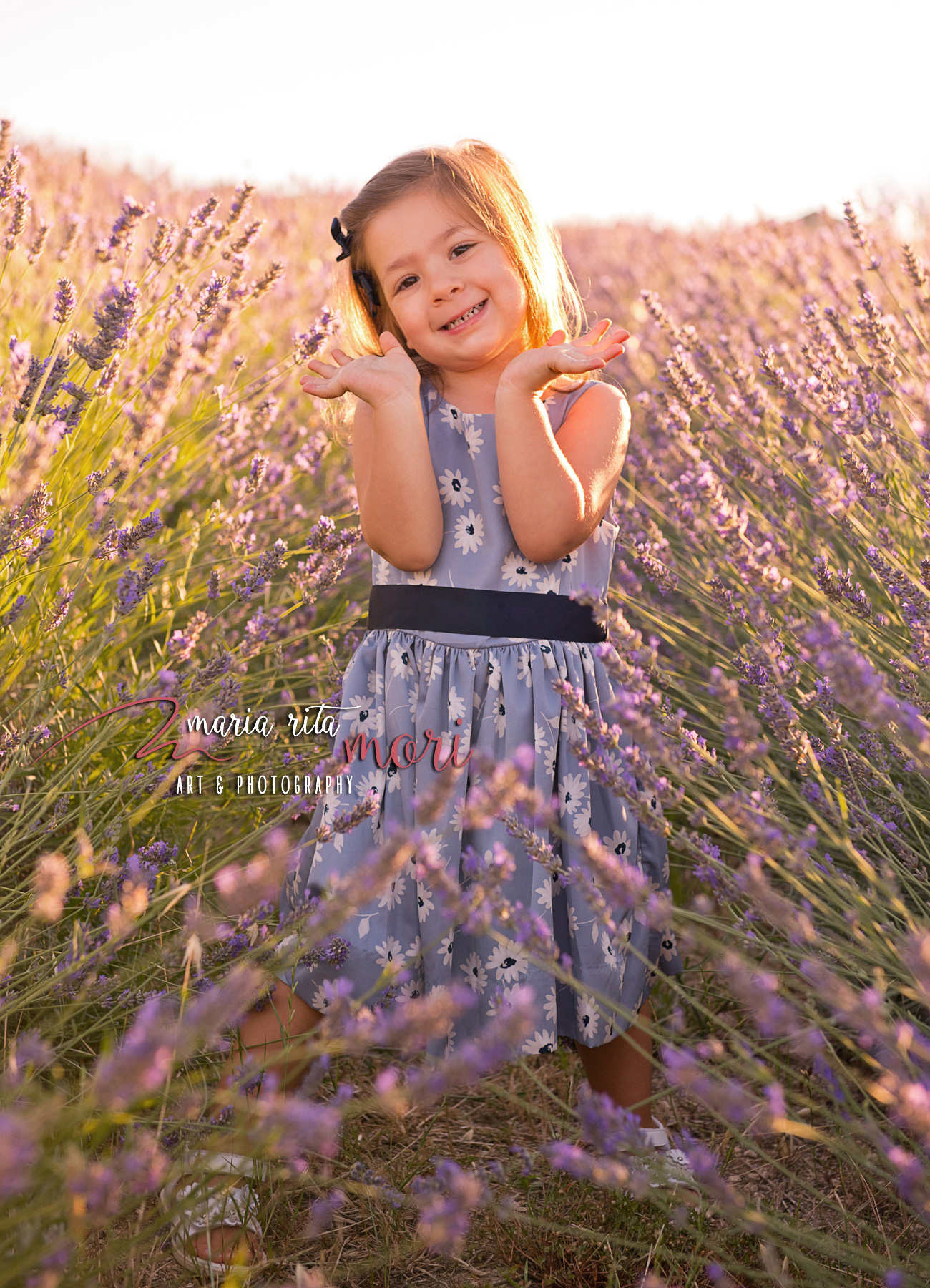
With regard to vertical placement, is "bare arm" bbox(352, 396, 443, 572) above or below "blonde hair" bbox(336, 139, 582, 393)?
below

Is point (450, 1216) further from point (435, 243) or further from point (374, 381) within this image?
point (435, 243)

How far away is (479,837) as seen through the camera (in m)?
1.48

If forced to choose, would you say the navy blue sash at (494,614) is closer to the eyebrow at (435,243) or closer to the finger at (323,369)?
the finger at (323,369)

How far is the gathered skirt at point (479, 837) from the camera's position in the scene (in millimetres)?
1431

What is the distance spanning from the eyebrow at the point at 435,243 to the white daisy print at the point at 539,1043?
120 centimetres

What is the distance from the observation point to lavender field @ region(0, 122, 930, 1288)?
777 mm

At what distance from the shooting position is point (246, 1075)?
0.75m

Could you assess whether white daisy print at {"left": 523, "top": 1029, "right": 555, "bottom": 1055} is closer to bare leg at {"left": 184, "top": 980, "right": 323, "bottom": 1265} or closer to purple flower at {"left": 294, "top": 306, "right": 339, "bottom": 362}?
bare leg at {"left": 184, "top": 980, "right": 323, "bottom": 1265}

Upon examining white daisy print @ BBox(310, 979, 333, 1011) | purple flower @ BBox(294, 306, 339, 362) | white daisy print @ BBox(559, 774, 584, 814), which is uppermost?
purple flower @ BBox(294, 306, 339, 362)

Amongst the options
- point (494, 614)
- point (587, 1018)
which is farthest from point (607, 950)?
point (494, 614)

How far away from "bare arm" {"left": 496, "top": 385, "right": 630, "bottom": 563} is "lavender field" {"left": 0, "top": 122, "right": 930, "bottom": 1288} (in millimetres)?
129

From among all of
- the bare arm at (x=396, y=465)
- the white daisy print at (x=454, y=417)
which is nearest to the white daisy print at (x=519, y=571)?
the bare arm at (x=396, y=465)

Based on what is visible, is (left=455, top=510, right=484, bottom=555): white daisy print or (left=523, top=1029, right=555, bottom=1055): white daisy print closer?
(left=523, top=1029, right=555, bottom=1055): white daisy print

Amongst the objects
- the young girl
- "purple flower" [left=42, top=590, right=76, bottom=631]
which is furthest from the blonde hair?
"purple flower" [left=42, top=590, right=76, bottom=631]
